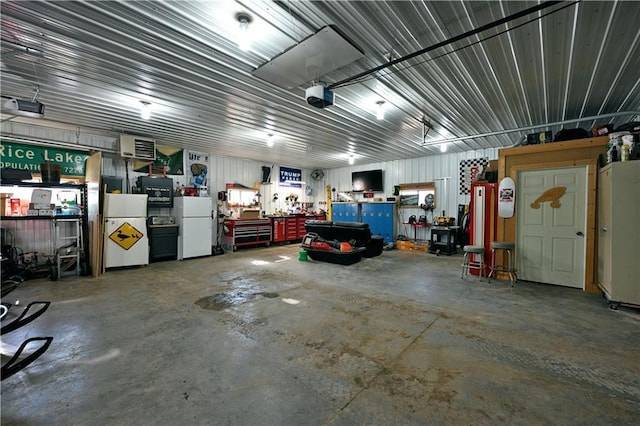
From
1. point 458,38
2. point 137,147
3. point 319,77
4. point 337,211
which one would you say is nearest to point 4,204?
point 137,147

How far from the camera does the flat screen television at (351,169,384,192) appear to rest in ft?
31.1

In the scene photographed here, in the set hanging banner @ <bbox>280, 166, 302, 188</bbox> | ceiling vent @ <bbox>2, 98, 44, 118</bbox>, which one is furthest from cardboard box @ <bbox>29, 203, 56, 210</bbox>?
hanging banner @ <bbox>280, 166, 302, 188</bbox>

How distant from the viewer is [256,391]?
185 cm

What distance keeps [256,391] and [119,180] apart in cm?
630

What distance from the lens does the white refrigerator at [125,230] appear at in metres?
5.32

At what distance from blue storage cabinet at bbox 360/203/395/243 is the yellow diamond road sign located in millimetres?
6586

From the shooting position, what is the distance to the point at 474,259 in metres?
5.06

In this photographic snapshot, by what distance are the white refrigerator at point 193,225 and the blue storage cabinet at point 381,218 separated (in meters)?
5.08

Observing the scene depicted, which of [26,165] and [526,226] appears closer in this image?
[526,226]

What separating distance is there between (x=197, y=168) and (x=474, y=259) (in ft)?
24.0

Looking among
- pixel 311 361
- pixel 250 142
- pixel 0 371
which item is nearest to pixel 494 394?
pixel 311 361

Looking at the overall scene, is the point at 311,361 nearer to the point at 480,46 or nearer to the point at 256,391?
Answer: the point at 256,391

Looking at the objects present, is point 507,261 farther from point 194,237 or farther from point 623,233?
point 194,237

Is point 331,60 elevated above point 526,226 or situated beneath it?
elevated above
